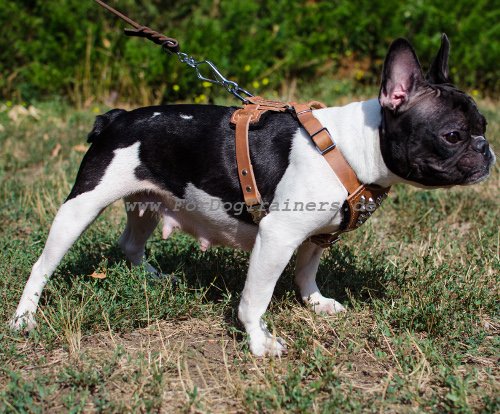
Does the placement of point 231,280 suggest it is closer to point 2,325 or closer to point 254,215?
point 254,215

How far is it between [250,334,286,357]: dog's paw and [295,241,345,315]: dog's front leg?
0.56 meters

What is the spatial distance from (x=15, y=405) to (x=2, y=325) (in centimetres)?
79

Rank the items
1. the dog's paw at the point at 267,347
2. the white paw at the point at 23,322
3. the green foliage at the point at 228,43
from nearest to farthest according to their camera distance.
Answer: the dog's paw at the point at 267,347
the white paw at the point at 23,322
the green foliage at the point at 228,43

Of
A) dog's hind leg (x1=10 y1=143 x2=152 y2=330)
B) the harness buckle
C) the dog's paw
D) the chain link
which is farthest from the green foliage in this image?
the dog's paw

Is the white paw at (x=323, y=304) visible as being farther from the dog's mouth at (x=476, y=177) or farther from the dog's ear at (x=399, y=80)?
the dog's ear at (x=399, y=80)

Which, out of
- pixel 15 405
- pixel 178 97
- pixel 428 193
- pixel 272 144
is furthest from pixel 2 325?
pixel 178 97

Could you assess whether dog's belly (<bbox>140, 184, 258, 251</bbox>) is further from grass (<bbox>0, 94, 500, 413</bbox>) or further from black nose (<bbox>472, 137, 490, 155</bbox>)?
black nose (<bbox>472, 137, 490, 155</bbox>)

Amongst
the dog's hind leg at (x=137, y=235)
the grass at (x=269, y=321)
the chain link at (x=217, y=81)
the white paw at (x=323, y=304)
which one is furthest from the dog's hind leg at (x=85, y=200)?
the white paw at (x=323, y=304)

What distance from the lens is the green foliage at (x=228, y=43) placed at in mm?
8430

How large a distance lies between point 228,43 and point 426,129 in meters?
5.88

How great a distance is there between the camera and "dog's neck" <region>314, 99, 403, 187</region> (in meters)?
3.31

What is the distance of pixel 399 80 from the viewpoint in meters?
3.21

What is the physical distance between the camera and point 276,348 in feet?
11.4

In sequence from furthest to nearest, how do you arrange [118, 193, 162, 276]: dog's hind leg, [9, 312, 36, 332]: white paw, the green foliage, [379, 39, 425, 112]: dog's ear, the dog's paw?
the green foliage, [118, 193, 162, 276]: dog's hind leg, [9, 312, 36, 332]: white paw, the dog's paw, [379, 39, 425, 112]: dog's ear
